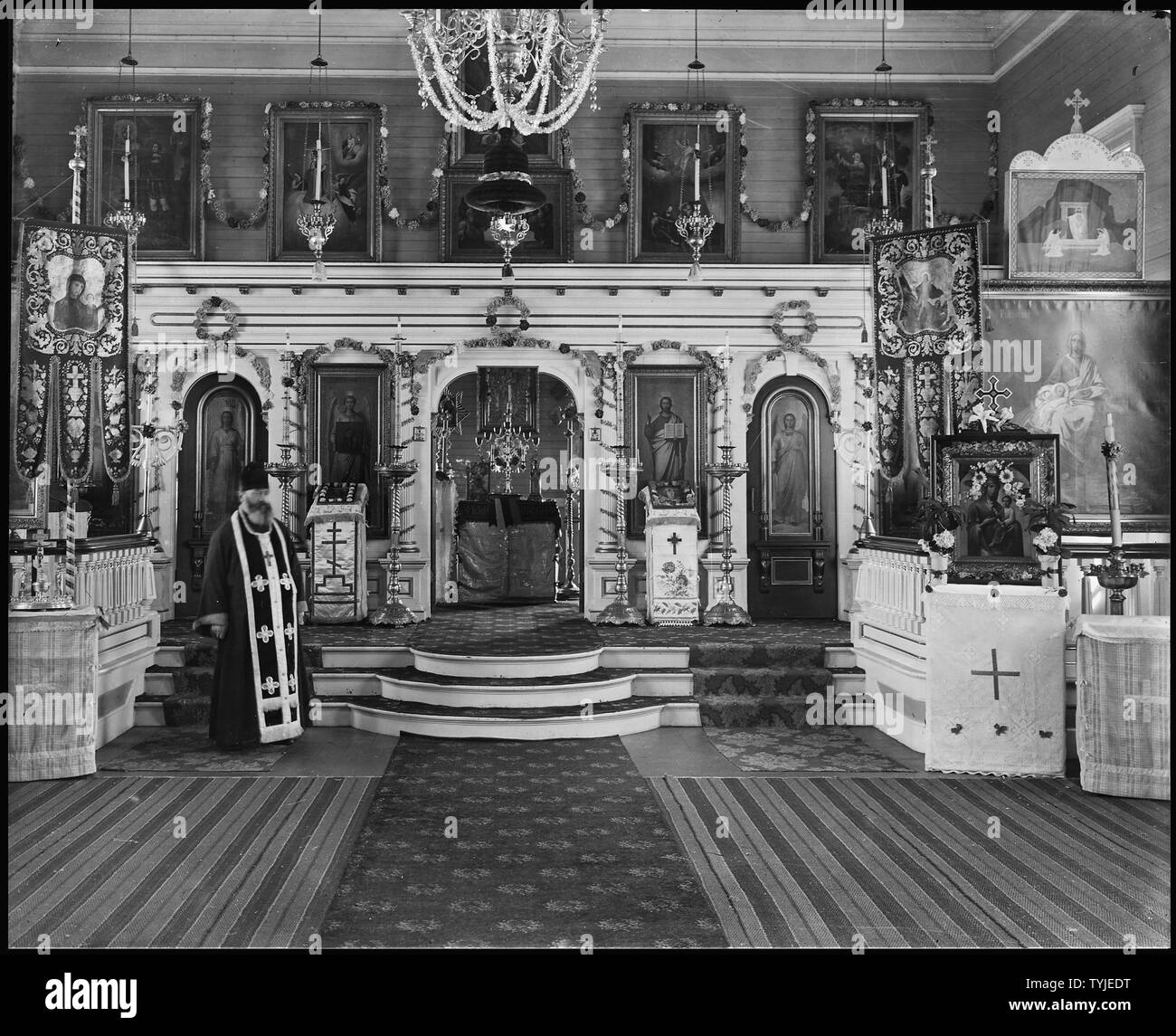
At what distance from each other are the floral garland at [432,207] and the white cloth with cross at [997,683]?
24.7 feet

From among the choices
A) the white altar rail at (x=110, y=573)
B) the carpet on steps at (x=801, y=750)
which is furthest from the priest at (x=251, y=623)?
the carpet on steps at (x=801, y=750)

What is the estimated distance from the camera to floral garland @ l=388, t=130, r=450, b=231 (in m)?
11.4

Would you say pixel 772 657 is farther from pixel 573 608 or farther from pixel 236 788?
pixel 236 788

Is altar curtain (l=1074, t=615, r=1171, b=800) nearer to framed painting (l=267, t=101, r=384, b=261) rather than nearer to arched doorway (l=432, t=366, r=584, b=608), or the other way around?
arched doorway (l=432, t=366, r=584, b=608)

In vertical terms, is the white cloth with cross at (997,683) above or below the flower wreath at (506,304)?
below

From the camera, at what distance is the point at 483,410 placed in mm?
12773

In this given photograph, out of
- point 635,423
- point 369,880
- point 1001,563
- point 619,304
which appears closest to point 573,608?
point 635,423

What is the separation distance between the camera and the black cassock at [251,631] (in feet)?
21.9

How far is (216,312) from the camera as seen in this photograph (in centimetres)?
1119

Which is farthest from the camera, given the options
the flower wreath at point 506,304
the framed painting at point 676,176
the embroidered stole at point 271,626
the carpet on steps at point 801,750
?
the framed painting at point 676,176

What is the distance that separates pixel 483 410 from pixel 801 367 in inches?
154

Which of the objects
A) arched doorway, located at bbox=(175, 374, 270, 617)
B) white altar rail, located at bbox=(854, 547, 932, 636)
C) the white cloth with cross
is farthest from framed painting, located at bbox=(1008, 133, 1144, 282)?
arched doorway, located at bbox=(175, 374, 270, 617)

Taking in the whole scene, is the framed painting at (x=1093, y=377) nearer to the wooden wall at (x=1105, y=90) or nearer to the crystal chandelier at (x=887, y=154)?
the wooden wall at (x=1105, y=90)

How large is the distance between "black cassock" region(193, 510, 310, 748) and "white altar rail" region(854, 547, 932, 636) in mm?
4257
